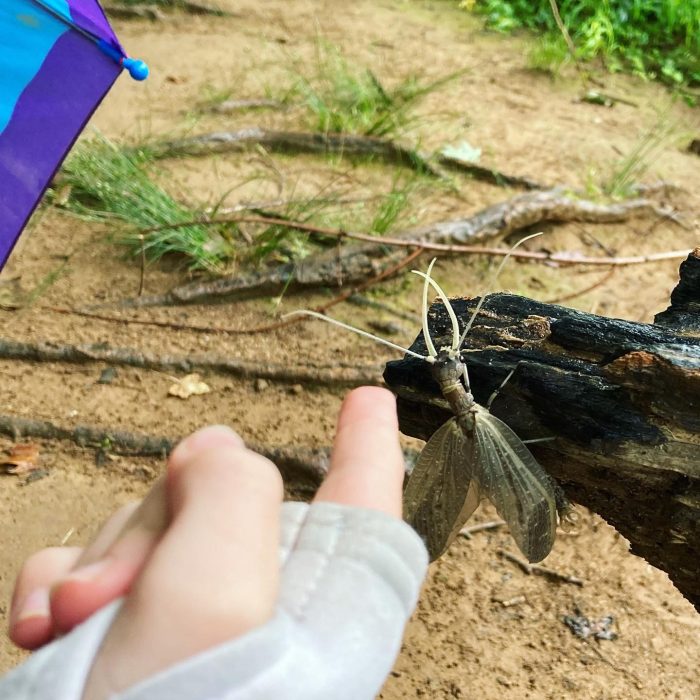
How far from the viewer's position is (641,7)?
19.4 ft

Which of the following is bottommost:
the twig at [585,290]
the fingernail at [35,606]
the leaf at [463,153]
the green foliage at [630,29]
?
the twig at [585,290]

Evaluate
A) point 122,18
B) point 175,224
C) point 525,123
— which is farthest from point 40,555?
point 122,18

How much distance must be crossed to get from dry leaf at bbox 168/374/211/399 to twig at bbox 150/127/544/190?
1.80 meters

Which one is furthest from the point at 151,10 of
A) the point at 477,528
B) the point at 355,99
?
the point at 477,528

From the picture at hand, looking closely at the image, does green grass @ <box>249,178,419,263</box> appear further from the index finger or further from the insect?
the index finger

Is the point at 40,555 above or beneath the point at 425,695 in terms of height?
above

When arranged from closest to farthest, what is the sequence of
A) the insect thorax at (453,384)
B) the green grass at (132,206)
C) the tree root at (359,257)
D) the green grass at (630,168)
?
the insect thorax at (453,384) → the tree root at (359,257) → the green grass at (132,206) → the green grass at (630,168)

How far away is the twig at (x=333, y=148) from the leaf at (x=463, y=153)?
0.09 feet

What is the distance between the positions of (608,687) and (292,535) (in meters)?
1.74

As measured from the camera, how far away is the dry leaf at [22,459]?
2523 millimetres

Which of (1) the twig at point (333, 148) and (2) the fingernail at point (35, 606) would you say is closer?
(2) the fingernail at point (35, 606)

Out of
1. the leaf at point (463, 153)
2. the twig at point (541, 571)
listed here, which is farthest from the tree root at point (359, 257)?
the twig at point (541, 571)

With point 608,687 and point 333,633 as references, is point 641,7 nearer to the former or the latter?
point 608,687

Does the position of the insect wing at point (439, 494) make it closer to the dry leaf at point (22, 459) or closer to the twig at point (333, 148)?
the dry leaf at point (22, 459)
